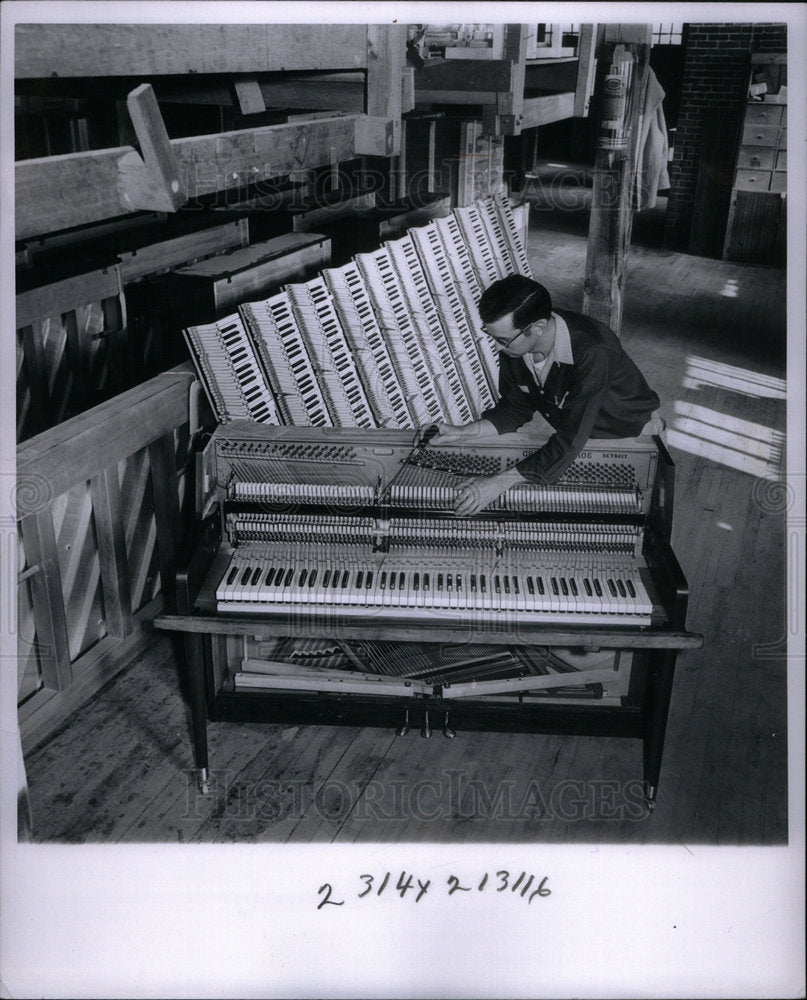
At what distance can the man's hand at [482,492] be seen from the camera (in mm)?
3244

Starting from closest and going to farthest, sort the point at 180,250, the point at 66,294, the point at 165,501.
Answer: the point at 165,501 → the point at 66,294 → the point at 180,250

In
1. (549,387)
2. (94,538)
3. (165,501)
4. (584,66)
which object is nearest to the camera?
(549,387)

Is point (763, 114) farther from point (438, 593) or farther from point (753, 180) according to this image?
point (438, 593)

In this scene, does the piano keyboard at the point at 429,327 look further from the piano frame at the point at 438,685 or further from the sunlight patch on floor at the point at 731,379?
the sunlight patch on floor at the point at 731,379

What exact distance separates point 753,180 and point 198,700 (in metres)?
11.9

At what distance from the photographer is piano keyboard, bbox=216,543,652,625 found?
3.07 meters

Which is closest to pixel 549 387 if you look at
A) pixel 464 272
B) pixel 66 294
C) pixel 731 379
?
pixel 464 272

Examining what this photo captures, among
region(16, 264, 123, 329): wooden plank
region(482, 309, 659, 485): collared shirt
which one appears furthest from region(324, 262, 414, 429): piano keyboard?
region(16, 264, 123, 329): wooden plank

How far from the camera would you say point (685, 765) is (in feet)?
11.7

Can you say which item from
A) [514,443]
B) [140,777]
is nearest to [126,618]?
[140,777]

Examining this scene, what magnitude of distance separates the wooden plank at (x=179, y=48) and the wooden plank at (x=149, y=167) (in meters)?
0.12

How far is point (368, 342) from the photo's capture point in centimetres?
473

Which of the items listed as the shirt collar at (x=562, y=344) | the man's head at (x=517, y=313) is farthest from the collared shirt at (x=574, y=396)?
the man's head at (x=517, y=313)

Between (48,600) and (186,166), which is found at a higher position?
(186,166)
